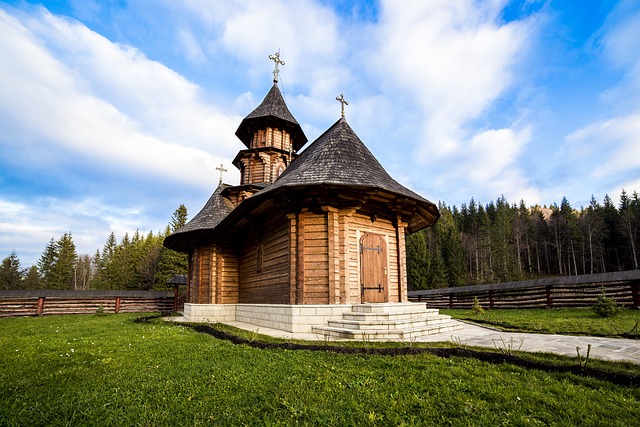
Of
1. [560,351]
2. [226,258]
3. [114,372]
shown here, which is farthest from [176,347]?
[226,258]

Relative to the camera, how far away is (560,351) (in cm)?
520

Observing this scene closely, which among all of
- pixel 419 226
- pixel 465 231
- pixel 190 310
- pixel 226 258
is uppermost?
pixel 465 231

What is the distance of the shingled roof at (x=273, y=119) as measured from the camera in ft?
57.2

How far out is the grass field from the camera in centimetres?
311

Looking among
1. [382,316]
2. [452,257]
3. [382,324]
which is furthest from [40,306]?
[452,257]

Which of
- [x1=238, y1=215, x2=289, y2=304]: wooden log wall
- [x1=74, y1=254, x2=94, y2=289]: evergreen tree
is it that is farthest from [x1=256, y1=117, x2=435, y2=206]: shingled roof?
[x1=74, y1=254, x2=94, y2=289]: evergreen tree

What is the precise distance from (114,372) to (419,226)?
11158 mm

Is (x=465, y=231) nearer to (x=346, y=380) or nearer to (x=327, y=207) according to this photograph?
(x=327, y=207)

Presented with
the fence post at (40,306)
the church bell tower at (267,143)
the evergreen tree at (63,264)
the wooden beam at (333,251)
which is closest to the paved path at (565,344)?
the wooden beam at (333,251)

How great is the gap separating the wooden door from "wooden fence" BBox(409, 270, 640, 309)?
27.2ft

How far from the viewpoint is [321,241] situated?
938 centimetres

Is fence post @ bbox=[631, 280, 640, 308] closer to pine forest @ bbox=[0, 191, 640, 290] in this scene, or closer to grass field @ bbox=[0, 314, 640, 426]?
grass field @ bbox=[0, 314, 640, 426]

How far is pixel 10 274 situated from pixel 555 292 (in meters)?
51.5

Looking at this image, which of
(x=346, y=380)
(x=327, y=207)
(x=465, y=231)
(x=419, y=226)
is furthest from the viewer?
(x=465, y=231)
